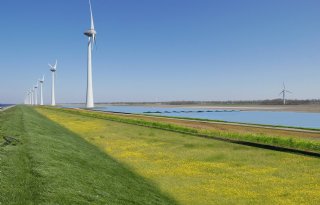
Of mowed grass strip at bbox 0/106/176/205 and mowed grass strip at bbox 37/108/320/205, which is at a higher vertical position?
mowed grass strip at bbox 0/106/176/205

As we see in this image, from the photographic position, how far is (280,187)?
53.9 ft

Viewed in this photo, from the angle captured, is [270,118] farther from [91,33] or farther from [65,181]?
[65,181]

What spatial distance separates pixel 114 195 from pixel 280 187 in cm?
776

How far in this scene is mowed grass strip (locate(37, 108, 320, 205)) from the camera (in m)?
15.1

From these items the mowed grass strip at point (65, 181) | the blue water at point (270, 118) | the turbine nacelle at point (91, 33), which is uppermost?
the turbine nacelle at point (91, 33)

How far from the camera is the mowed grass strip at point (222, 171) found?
1514 centimetres

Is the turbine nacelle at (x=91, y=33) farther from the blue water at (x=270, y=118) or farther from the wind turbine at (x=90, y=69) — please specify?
the blue water at (x=270, y=118)

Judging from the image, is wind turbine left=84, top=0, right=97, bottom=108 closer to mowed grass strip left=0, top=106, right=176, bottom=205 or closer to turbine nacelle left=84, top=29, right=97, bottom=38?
turbine nacelle left=84, top=29, right=97, bottom=38

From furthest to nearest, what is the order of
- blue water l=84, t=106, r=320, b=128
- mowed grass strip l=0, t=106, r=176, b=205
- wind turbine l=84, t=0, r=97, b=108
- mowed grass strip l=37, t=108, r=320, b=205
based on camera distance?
wind turbine l=84, t=0, r=97, b=108, blue water l=84, t=106, r=320, b=128, mowed grass strip l=37, t=108, r=320, b=205, mowed grass strip l=0, t=106, r=176, b=205

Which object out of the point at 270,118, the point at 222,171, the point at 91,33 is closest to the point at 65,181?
the point at 222,171

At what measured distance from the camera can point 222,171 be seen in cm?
2002

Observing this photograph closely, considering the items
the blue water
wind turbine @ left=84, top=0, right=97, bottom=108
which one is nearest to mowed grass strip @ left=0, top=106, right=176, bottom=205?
the blue water

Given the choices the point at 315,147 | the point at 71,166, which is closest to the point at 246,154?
the point at 315,147

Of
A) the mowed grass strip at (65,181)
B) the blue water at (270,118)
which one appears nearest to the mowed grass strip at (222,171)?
the mowed grass strip at (65,181)
